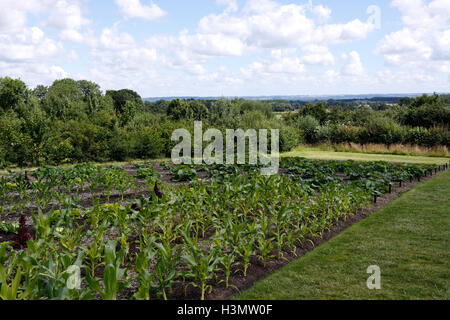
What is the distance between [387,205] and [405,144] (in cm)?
1390

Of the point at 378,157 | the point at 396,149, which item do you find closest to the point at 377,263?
the point at 378,157

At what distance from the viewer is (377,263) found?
4.25 m

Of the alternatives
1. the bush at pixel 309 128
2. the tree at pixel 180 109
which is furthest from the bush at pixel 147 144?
the tree at pixel 180 109

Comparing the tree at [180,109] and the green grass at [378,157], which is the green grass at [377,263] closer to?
the green grass at [378,157]

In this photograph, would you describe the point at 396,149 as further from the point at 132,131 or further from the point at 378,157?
the point at 132,131

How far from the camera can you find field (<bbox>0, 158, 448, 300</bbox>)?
9.57 ft

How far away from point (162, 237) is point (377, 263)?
2651 mm

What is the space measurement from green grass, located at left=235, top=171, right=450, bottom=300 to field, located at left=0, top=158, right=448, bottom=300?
11.8 inches

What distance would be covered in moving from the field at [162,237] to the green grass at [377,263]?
0.30 m

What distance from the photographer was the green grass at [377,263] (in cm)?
Result: 351

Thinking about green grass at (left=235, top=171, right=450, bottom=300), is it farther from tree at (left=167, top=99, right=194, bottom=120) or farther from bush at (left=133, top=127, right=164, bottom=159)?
tree at (left=167, top=99, right=194, bottom=120)

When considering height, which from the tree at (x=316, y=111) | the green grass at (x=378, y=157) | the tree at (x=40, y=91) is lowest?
the green grass at (x=378, y=157)

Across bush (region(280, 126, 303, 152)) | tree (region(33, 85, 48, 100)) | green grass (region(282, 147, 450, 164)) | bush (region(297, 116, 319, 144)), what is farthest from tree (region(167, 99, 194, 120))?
green grass (region(282, 147, 450, 164))
